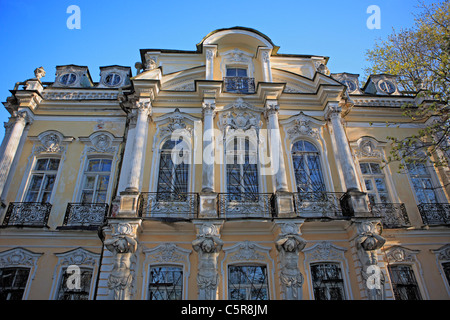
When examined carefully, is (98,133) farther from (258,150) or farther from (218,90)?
(258,150)

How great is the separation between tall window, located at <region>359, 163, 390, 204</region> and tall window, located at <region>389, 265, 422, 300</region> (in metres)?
2.14

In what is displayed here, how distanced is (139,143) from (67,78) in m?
5.29

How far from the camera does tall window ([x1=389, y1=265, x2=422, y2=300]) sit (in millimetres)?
8875

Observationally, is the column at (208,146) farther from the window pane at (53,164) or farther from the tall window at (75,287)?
the window pane at (53,164)

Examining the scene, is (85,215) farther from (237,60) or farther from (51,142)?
(237,60)

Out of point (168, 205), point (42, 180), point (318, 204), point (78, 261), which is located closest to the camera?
point (78, 261)


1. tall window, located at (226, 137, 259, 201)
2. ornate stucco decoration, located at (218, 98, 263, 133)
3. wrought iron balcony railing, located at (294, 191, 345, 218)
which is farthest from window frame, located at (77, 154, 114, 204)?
wrought iron balcony railing, located at (294, 191, 345, 218)

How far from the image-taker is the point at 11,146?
34.2ft

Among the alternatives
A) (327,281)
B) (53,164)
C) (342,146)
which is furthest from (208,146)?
(53,164)

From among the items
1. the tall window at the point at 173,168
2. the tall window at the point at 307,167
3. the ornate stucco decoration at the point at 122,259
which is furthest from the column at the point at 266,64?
the ornate stucco decoration at the point at 122,259

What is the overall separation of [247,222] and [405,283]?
4.91 meters

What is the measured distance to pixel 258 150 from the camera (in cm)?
1055

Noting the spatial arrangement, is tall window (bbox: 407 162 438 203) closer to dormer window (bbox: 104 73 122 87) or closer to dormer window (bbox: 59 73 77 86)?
dormer window (bbox: 104 73 122 87)
